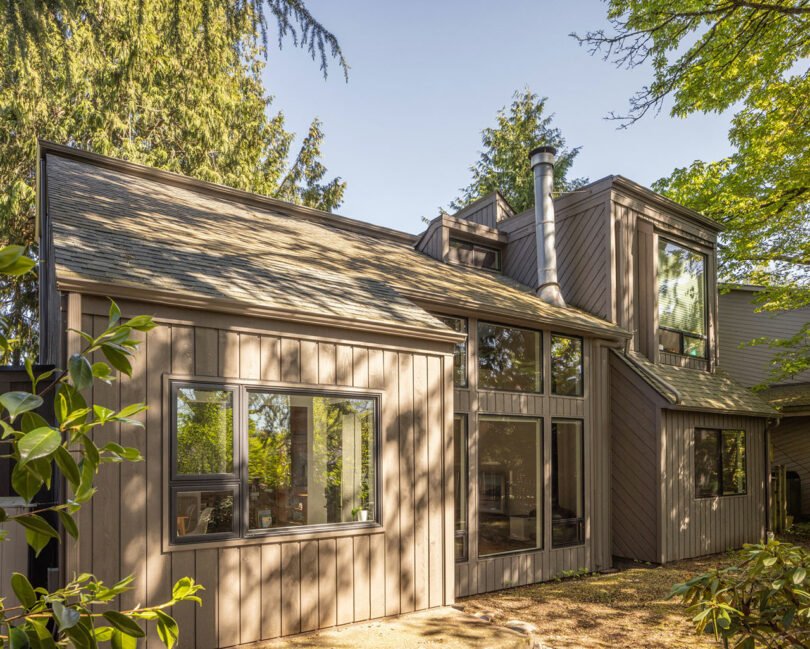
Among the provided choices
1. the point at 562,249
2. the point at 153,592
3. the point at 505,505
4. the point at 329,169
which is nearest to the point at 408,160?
the point at 329,169

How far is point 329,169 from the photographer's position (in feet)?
71.4

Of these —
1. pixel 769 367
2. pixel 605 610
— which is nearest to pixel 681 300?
pixel 769 367

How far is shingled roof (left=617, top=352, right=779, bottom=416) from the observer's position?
9.38 meters

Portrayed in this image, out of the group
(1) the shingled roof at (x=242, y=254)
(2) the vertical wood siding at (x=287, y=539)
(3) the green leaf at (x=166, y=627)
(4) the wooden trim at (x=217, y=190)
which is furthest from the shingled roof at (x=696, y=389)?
(3) the green leaf at (x=166, y=627)

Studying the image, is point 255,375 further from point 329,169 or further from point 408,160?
point 329,169

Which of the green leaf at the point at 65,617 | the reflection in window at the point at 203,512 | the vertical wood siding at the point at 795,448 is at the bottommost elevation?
the vertical wood siding at the point at 795,448

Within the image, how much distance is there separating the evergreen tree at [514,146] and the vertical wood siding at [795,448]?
1470 centimetres

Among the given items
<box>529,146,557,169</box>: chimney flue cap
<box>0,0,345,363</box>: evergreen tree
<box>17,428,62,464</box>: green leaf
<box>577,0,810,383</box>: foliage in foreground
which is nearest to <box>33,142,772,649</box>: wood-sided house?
<box>529,146,557,169</box>: chimney flue cap

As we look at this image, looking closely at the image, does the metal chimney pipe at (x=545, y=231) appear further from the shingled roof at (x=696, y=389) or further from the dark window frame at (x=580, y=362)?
the shingled roof at (x=696, y=389)

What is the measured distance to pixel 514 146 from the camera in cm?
2697

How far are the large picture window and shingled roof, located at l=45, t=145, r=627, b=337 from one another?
85cm

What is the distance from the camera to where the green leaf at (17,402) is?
3.42 ft

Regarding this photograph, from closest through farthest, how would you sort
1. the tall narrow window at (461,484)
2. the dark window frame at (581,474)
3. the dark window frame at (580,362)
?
the tall narrow window at (461,484) → the dark window frame at (581,474) → the dark window frame at (580,362)

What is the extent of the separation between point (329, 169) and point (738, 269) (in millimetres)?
13502
